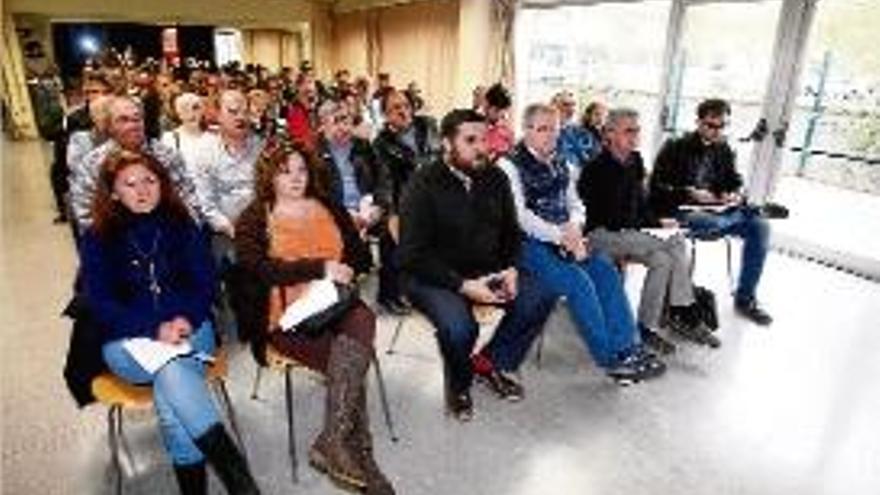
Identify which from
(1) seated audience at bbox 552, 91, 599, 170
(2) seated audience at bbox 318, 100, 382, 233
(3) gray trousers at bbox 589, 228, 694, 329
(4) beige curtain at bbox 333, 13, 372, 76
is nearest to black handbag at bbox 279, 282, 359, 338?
(2) seated audience at bbox 318, 100, 382, 233

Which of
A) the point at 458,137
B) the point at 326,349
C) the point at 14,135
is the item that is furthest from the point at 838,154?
the point at 14,135

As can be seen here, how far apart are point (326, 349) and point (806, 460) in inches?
73.9

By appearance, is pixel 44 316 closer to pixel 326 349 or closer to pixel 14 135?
pixel 326 349

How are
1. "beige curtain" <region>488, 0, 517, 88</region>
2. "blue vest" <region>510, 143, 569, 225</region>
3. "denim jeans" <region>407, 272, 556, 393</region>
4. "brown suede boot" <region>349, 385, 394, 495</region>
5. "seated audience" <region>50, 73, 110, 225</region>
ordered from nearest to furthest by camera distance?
"brown suede boot" <region>349, 385, 394, 495</region>
"denim jeans" <region>407, 272, 556, 393</region>
"blue vest" <region>510, 143, 569, 225</region>
"seated audience" <region>50, 73, 110, 225</region>
"beige curtain" <region>488, 0, 517, 88</region>

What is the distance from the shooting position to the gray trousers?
3.54 meters

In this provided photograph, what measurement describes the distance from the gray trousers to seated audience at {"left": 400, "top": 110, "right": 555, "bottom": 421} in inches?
26.9

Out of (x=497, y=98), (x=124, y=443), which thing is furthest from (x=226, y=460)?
(x=497, y=98)

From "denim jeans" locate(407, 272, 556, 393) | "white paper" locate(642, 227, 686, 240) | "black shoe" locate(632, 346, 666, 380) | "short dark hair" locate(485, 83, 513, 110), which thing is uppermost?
"short dark hair" locate(485, 83, 513, 110)

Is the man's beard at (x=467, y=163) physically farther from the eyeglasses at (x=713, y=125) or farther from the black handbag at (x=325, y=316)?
the eyeglasses at (x=713, y=125)

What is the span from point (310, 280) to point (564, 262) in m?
1.26

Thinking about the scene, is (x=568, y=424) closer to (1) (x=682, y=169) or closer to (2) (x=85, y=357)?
(2) (x=85, y=357)

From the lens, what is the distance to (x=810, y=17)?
5.59 meters

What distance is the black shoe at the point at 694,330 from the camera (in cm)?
377

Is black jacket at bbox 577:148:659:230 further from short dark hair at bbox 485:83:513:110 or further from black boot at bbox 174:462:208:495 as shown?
black boot at bbox 174:462:208:495
